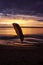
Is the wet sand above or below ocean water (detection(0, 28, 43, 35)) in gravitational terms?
below

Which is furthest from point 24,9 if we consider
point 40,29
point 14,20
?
point 40,29

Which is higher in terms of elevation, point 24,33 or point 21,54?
point 24,33

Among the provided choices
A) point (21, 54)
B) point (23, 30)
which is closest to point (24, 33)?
point (23, 30)

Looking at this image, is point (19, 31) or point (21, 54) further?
point (19, 31)

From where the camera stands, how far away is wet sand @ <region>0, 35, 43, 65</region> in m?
1.53

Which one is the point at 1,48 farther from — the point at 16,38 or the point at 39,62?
the point at 39,62

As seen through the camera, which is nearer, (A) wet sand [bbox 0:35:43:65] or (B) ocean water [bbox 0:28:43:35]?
(A) wet sand [bbox 0:35:43:65]

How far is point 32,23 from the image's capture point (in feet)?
6.98

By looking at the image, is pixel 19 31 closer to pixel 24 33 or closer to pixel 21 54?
pixel 24 33

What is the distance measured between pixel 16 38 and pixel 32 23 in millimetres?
307

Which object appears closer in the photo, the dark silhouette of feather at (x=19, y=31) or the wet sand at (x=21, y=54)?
the wet sand at (x=21, y=54)

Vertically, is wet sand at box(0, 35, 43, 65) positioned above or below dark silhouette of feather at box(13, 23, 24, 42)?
below

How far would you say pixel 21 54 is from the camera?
5.73ft

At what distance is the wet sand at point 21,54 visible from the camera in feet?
5.03
